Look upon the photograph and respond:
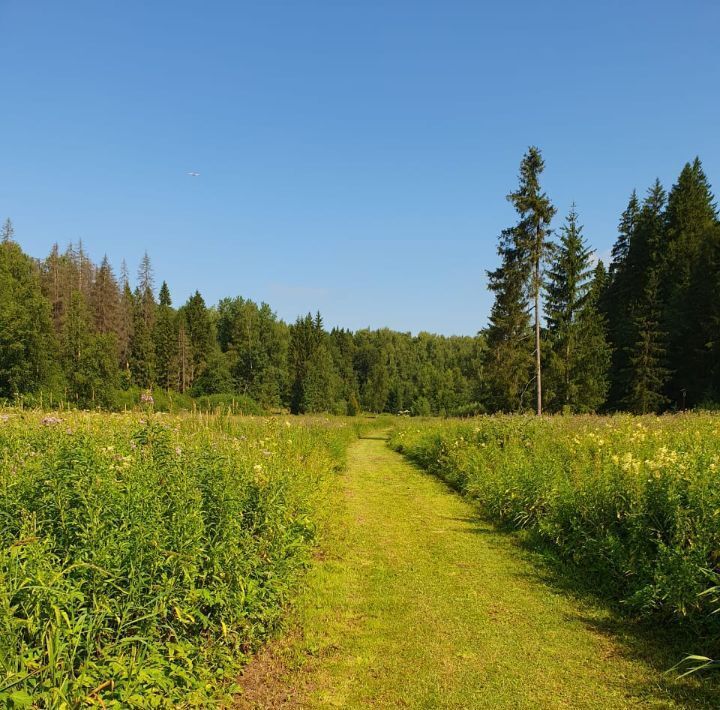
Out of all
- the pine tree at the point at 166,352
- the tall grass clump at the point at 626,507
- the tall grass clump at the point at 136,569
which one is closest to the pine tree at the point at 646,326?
the tall grass clump at the point at 626,507

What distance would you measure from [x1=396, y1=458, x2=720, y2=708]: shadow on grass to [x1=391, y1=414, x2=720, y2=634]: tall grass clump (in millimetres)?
98

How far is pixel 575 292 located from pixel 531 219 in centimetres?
770

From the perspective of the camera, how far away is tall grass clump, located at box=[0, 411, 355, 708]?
2.27m

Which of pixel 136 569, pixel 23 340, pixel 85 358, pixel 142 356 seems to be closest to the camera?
pixel 136 569

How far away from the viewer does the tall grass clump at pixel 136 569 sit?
89.5 inches

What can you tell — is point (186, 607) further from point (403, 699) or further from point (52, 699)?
point (403, 699)

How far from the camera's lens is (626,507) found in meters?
5.47

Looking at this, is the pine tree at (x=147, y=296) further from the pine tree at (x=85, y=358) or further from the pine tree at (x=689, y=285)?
the pine tree at (x=689, y=285)

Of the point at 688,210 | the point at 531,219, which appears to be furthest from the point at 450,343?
the point at 531,219

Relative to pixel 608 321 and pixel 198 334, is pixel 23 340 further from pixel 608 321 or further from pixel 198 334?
pixel 608 321

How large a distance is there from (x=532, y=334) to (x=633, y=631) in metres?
20.8

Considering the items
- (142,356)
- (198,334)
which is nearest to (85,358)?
(142,356)

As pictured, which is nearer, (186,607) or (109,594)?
(109,594)

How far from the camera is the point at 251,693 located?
335cm
